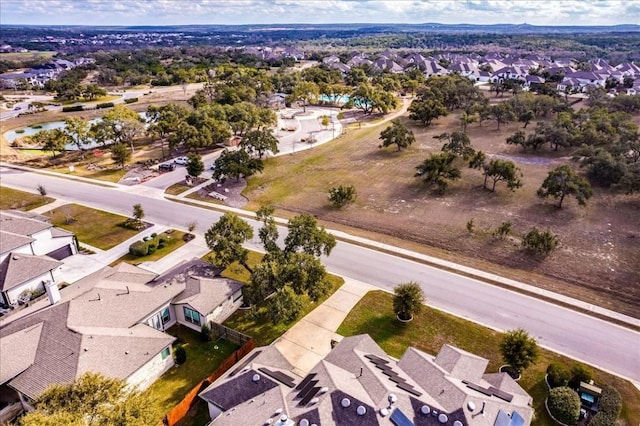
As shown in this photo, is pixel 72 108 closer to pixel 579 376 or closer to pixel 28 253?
pixel 28 253

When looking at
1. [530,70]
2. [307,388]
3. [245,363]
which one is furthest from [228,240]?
[530,70]

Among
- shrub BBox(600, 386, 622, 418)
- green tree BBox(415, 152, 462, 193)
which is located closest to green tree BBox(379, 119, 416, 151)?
green tree BBox(415, 152, 462, 193)

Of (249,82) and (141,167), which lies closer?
(141,167)

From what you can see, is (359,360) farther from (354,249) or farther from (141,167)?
(141,167)

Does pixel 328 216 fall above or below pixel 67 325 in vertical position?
below

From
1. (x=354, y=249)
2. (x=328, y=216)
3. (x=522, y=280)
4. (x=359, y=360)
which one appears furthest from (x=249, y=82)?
(x=359, y=360)

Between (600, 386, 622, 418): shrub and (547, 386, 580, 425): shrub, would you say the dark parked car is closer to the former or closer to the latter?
(547, 386, 580, 425): shrub

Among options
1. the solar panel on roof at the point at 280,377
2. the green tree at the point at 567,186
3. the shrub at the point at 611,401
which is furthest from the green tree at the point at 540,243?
the solar panel on roof at the point at 280,377
